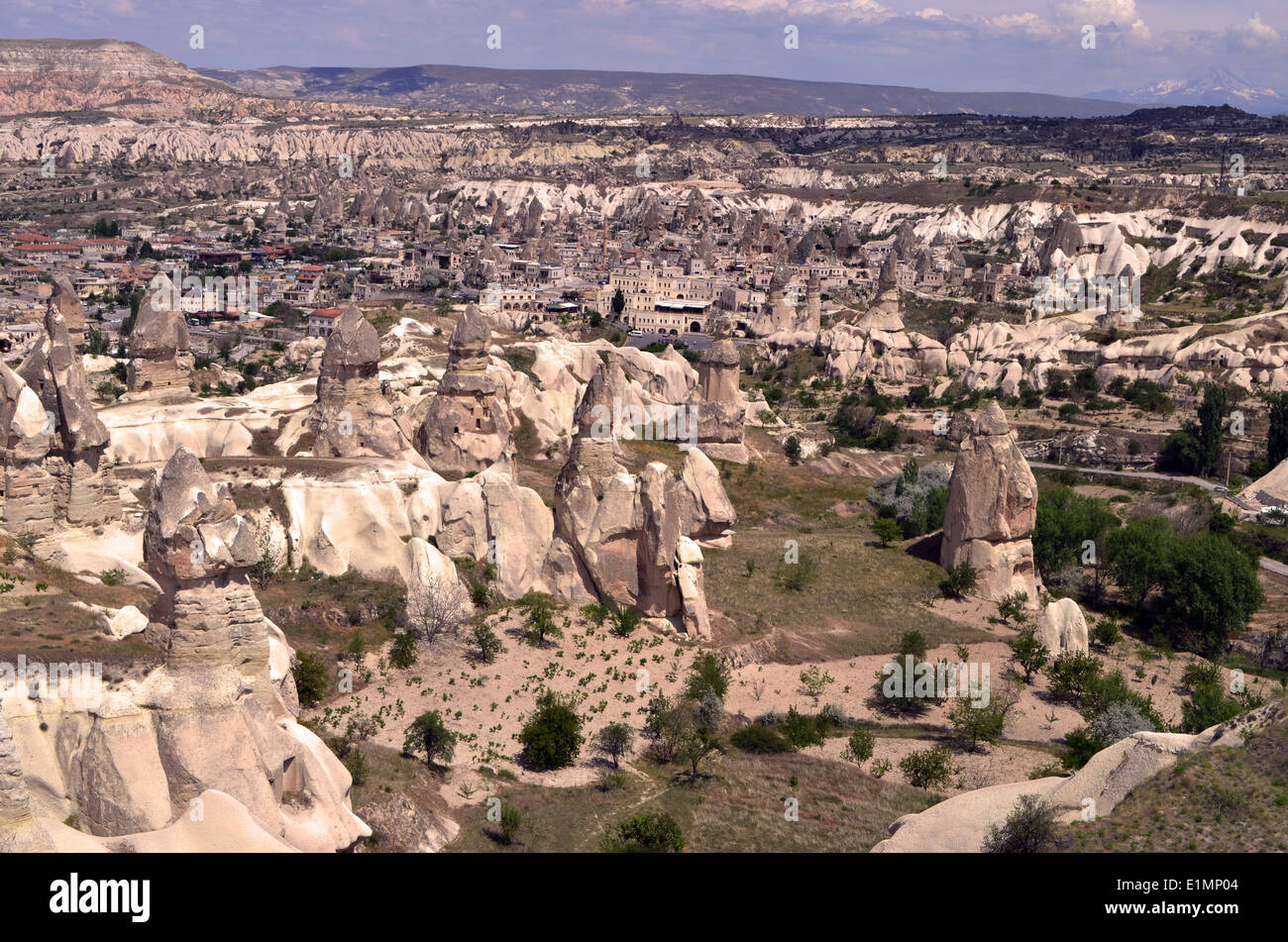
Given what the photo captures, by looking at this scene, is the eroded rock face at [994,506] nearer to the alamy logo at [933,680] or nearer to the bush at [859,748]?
the alamy logo at [933,680]

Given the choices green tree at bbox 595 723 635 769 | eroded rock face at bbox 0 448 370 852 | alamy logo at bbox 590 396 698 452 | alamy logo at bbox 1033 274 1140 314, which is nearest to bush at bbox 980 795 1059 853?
green tree at bbox 595 723 635 769

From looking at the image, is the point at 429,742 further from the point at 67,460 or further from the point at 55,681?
the point at 67,460

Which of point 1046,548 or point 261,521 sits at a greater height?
point 261,521

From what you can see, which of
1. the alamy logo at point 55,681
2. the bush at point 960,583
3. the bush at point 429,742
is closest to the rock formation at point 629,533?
the bush at point 960,583

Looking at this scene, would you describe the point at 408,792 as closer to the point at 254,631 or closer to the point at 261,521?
the point at 254,631

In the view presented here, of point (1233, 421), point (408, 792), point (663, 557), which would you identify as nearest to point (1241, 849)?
point (408, 792)

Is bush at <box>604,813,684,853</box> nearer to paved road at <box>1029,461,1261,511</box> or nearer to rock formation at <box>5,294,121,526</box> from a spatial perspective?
rock formation at <box>5,294,121,526</box>

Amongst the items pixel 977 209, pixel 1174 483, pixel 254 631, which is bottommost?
pixel 1174 483
